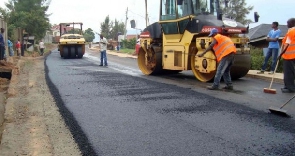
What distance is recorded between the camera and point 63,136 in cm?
453

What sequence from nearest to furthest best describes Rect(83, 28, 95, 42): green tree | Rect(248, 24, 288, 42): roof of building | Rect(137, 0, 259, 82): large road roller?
Rect(137, 0, 259, 82): large road roller, Rect(248, 24, 288, 42): roof of building, Rect(83, 28, 95, 42): green tree

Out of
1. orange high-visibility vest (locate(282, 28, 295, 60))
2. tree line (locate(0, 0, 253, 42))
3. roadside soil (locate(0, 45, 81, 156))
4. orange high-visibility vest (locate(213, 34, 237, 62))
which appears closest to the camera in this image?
roadside soil (locate(0, 45, 81, 156))

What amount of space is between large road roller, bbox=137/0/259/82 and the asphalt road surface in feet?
3.46

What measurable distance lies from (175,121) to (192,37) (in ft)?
15.2

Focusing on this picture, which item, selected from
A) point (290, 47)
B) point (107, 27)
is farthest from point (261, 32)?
point (107, 27)

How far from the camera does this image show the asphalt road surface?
12.6 feet

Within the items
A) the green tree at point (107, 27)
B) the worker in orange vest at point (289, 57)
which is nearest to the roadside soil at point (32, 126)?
the worker in orange vest at point (289, 57)

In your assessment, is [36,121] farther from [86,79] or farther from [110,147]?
[86,79]

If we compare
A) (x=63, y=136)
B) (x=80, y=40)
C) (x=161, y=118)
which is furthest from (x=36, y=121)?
(x=80, y=40)

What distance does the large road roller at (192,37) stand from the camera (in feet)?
28.4

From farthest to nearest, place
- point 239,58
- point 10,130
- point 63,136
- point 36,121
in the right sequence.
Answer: point 239,58
point 36,121
point 10,130
point 63,136

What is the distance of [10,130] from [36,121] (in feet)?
1.79

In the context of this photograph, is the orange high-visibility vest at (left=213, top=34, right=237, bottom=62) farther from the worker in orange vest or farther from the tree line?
the tree line

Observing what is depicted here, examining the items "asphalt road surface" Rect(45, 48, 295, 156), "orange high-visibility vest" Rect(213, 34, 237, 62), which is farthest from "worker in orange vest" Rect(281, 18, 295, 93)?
"orange high-visibility vest" Rect(213, 34, 237, 62)
